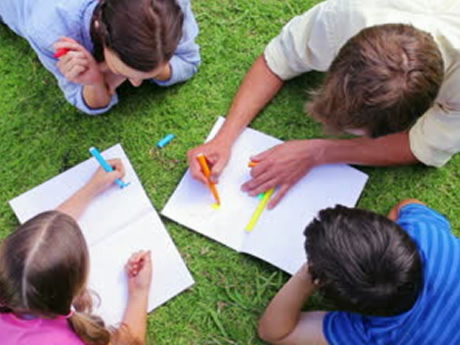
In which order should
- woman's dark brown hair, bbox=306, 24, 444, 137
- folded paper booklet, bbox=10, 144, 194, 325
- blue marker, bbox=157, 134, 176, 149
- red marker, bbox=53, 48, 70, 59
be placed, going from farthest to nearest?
1. blue marker, bbox=157, 134, 176, 149
2. folded paper booklet, bbox=10, 144, 194, 325
3. red marker, bbox=53, 48, 70, 59
4. woman's dark brown hair, bbox=306, 24, 444, 137

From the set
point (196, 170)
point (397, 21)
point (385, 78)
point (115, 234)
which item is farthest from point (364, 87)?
point (115, 234)

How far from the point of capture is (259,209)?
1624 millimetres

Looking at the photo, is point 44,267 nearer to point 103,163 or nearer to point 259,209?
point 103,163

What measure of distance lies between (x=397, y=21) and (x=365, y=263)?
53 cm

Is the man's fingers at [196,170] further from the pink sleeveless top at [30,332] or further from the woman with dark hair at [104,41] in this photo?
the pink sleeveless top at [30,332]

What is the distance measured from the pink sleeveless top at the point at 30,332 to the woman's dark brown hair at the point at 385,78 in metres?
0.77

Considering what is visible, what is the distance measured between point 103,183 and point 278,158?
0.49 m

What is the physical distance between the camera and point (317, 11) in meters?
1.47

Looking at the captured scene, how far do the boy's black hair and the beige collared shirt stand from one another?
0.37m

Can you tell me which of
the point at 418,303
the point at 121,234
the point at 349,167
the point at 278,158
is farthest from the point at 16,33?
the point at 418,303

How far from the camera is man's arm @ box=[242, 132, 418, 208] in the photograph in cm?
161

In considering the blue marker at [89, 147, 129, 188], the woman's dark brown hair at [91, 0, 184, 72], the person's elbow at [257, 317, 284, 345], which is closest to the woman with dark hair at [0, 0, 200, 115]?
the woman's dark brown hair at [91, 0, 184, 72]

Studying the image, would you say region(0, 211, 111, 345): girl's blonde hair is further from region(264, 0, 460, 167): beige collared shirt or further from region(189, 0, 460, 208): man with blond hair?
region(264, 0, 460, 167): beige collared shirt

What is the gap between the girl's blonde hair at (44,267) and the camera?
1178mm
